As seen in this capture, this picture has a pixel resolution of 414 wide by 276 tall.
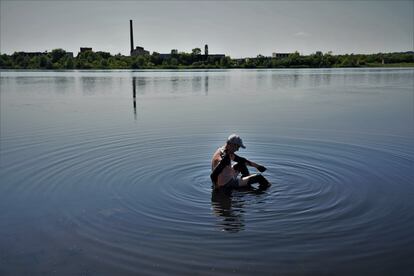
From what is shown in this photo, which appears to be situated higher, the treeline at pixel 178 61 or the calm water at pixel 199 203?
the treeline at pixel 178 61

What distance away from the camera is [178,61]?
183500 mm

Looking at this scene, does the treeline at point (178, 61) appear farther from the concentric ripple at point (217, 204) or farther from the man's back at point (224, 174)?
the man's back at point (224, 174)

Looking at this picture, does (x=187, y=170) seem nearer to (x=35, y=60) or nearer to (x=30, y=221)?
(x=30, y=221)

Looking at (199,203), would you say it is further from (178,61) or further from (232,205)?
(178,61)

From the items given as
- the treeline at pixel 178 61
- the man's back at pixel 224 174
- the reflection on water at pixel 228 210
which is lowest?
the reflection on water at pixel 228 210

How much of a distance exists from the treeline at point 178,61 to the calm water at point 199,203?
5952 inches

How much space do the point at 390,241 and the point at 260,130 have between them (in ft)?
43.0

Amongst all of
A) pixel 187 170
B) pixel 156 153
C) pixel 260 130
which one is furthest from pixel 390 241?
pixel 260 130

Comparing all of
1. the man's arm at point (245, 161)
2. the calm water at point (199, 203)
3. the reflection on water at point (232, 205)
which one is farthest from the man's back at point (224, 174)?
the calm water at point (199, 203)

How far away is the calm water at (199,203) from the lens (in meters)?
7.70

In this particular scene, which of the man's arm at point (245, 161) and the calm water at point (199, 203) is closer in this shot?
the calm water at point (199, 203)

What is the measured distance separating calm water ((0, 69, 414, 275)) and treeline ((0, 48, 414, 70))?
151183mm

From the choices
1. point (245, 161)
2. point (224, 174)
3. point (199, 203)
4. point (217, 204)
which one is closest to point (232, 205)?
point (217, 204)

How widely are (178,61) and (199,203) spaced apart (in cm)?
17678
